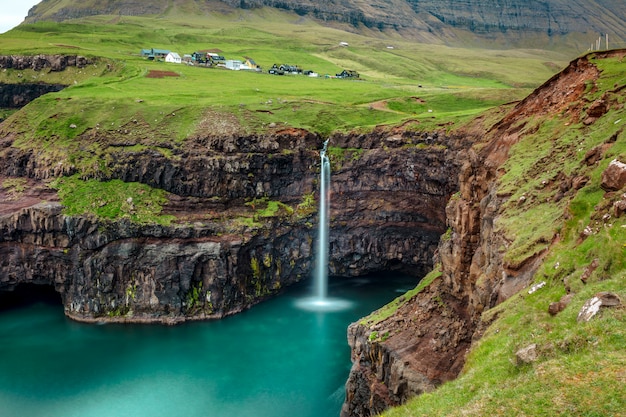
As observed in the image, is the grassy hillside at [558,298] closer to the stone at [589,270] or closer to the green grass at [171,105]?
the stone at [589,270]

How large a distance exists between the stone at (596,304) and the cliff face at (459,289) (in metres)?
9.39

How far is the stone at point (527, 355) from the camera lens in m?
16.7

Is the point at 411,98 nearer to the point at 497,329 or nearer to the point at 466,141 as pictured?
the point at 466,141

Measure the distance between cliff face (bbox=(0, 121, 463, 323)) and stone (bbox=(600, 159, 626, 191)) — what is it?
3983 centimetres

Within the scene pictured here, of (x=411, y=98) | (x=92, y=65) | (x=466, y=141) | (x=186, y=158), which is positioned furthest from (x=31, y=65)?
(x=466, y=141)

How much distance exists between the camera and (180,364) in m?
52.9

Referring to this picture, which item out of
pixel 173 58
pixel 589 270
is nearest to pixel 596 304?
pixel 589 270

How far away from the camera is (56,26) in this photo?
165250mm

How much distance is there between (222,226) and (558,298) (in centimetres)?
5029

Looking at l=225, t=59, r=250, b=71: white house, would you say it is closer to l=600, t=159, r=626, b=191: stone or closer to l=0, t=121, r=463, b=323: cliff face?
l=0, t=121, r=463, b=323: cliff face

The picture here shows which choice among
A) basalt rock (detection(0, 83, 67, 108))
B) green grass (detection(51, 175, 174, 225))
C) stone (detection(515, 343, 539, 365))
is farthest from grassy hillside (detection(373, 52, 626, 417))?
basalt rock (detection(0, 83, 67, 108))

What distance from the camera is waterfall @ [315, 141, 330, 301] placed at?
71.8 m

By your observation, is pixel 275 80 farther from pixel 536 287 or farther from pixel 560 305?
pixel 560 305

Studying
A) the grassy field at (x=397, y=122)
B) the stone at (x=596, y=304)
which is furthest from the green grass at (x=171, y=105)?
the stone at (x=596, y=304)
